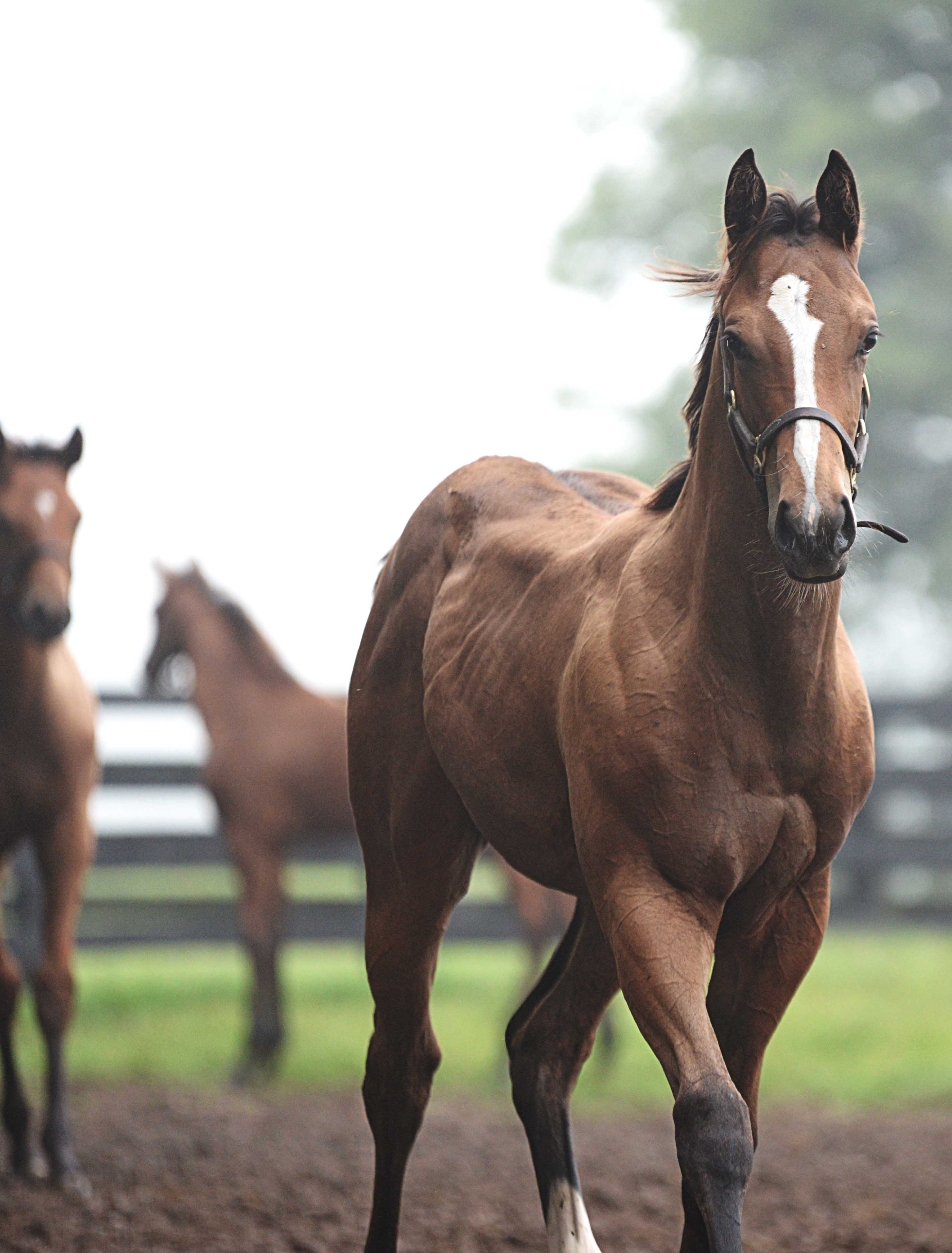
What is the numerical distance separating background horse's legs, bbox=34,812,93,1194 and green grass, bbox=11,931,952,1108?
2.00m

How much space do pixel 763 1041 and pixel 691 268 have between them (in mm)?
1532

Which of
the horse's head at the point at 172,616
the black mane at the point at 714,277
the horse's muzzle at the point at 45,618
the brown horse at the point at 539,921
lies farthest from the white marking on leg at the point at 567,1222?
the horse's head at the point at 172,616

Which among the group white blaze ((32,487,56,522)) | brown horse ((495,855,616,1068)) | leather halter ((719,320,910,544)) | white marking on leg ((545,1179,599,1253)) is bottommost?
brown horse ((495,855,616,1068))

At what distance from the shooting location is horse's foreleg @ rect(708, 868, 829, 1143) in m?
2.77

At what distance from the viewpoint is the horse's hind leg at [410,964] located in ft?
11.2

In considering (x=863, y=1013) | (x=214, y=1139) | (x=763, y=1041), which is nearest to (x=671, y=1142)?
(x=214, y=1139)

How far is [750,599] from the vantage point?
8.38 ft

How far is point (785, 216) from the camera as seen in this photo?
2576mm

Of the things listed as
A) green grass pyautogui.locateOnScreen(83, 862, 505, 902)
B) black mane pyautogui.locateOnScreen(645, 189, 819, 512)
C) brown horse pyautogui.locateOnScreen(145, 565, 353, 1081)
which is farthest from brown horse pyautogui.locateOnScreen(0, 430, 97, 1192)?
green grass pyautogui.locateOnScreen(83, 862, 505, 902)

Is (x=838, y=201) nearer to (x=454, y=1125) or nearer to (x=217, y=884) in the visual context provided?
(x=454, y=1125)

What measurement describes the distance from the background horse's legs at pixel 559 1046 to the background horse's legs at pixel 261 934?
426 centimetres

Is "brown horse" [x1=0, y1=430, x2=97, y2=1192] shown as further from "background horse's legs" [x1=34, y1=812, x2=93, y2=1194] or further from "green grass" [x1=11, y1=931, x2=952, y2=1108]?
"green grass" [x1=11, y1=931, x2=952, y2=1108]

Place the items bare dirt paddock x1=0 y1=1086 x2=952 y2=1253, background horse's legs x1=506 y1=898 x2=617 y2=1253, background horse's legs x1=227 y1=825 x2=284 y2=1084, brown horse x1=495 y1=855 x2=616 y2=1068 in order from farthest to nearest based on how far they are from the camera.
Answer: brown horse x1=495 y1=855 x2=616 y2=1068, background horse's legs x1=227 y1=825 x2=284 y2=1084, bare dirt paddock x1=0 y1=1086 x2=952 y2=1253, background horse's legs x1=506 y1=898 x2=617 y2=1253

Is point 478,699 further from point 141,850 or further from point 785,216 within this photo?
point 141,850
